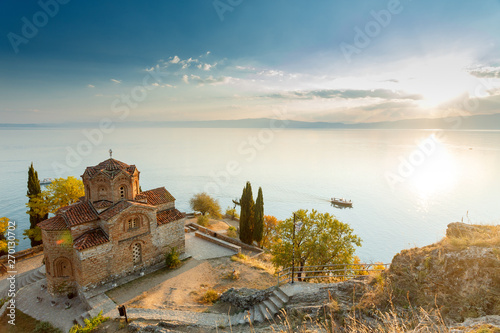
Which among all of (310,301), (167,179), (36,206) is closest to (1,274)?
(36,206)

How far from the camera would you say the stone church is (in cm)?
1752

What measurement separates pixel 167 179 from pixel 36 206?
72829 millimetres

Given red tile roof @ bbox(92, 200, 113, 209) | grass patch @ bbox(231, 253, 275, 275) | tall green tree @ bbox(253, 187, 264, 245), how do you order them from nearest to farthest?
red tile roof @ bbox(92, 200, 113, 209) < grass patch @ bbox(231, 253, 275, 275) < tall green tree @ bbox(253, 187, 264, 245)

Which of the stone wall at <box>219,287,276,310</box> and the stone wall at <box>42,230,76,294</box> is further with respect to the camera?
the stone wall at <box>42,230,76,294</box>

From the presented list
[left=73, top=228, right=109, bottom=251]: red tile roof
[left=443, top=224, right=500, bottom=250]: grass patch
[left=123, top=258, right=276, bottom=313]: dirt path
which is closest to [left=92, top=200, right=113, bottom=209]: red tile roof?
[left=73, top=228, right=109, bottom=251]: red tile roof

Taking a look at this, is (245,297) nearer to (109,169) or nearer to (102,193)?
(102,193)

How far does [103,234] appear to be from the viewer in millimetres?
18328

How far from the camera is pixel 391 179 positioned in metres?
92.4

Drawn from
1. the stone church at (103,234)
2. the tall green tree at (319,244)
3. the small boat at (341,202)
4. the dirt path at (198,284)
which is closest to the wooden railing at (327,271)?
the tall green tree at (319,244)

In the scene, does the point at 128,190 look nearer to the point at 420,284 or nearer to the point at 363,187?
the point at 420,284

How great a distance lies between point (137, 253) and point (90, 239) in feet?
12.4

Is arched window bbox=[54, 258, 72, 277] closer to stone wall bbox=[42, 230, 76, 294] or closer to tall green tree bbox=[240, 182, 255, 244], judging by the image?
stone wall bbox=[42, 230, 76, 294]

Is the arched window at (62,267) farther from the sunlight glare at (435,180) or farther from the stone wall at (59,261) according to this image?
the sunlight glare at (435,180)

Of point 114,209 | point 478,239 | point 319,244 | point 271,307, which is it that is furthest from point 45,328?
point 478,239
